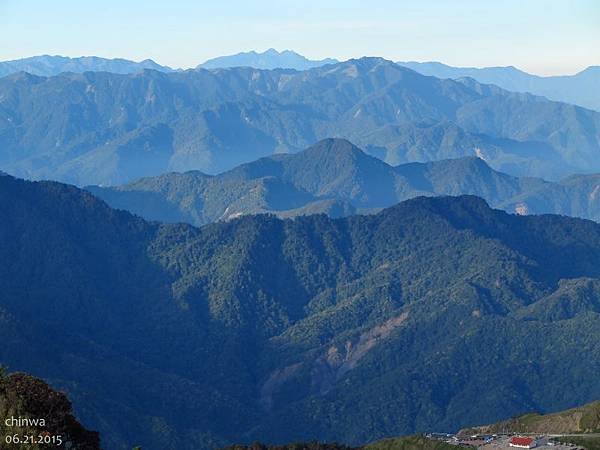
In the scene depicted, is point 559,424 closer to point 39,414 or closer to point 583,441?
point 583,441

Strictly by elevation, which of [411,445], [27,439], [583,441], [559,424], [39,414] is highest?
[39,414]

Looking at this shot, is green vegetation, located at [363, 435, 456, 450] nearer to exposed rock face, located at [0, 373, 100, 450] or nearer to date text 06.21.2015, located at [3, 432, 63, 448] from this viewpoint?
exposed rock face, located at [0, 373, 100, 450]

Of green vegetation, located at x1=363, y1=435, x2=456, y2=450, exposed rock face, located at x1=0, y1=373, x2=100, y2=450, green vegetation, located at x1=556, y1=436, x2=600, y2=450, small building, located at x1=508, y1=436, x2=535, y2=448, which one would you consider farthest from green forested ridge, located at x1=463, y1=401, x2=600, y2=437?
exposed rock face, located at x1=0, y1=373, x2=100, y2=450

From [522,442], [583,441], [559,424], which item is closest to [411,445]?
[522,442]

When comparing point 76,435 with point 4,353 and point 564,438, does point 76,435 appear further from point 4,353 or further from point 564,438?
point 4,353

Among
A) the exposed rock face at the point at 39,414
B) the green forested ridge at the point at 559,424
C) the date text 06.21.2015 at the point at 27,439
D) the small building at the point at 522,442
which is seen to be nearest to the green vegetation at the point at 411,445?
the small building at the point at 522,442

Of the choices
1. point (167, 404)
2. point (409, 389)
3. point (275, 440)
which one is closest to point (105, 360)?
point (167, 404)

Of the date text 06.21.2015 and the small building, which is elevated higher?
the date text 06.21.2015

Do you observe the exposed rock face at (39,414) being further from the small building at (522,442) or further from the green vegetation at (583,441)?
the green vegetation at (583,441)
